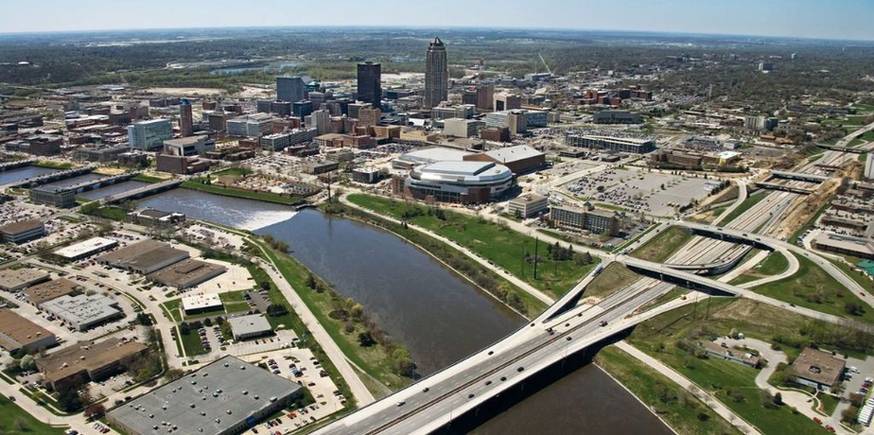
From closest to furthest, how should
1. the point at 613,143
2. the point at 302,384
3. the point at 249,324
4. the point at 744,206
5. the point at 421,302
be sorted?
the point at 302,384
the point at 249,324
the point at 421,302
the point at 744,206
the point at 613,143

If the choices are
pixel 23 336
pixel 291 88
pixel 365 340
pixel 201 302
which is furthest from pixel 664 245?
pixel 291 88

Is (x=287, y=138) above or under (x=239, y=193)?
above

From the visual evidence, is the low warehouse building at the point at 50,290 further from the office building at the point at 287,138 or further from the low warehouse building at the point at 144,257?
the office building at the point at 287,138

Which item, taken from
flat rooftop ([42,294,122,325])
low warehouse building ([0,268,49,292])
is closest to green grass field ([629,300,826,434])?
flat rooftop ([42,294,122,325])

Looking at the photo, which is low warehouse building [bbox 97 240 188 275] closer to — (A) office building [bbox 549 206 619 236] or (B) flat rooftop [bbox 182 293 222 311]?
(B) flat rooftop [bbox 182 293 222 311]

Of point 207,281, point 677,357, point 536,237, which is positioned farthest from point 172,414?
point 536,237

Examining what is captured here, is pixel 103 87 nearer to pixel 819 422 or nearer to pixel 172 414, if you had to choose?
pixel 172 414

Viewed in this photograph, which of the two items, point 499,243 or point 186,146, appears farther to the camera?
point 186,146

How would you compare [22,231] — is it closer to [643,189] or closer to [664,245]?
[664,245]
